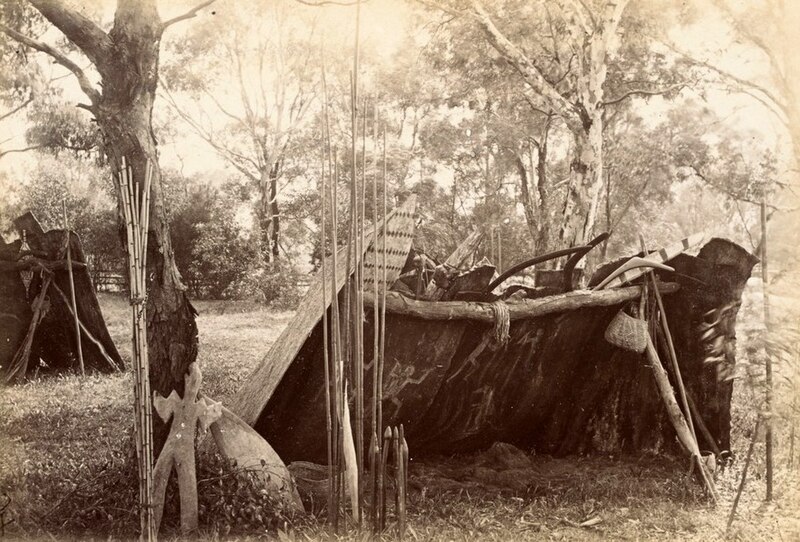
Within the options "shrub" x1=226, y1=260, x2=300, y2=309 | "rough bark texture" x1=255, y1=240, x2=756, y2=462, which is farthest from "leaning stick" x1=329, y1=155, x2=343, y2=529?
"shrub" x1=226, y1=260, x2=300, y2=309

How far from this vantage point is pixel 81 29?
2.93m

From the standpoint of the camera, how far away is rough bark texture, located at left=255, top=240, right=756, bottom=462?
10.6 ft

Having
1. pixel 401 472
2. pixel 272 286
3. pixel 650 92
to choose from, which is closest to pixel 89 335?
pixel 272 286

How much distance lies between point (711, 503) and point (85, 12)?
3732mm

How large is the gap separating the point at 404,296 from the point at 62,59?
6.32 feet

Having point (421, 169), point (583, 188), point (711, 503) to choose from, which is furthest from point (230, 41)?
point (711, 503)

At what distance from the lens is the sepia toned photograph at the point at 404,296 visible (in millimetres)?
2801

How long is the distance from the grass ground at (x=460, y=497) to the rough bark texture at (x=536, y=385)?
0.16 metres

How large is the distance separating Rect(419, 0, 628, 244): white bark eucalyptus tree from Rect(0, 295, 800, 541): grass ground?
2.32 m

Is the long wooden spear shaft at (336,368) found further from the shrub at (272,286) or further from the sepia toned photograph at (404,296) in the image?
the shrub at (272,286)

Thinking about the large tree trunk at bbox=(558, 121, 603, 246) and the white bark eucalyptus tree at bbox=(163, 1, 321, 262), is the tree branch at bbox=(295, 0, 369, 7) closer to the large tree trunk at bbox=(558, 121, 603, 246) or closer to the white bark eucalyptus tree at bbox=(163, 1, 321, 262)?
the white bark eucalyptus tree at bbox=(163, 1, 321, 262)

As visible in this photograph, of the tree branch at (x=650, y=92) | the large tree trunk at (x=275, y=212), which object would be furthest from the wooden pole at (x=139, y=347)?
the large tree trunk at (x=275, y=212)

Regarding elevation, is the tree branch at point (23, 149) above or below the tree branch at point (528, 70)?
below

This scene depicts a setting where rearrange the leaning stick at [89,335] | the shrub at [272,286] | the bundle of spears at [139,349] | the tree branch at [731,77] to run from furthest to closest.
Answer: the shrub at [272,286], the leaning stick at [89,335], the tree branch at [731,77], the bundle of spears at [139,349]
